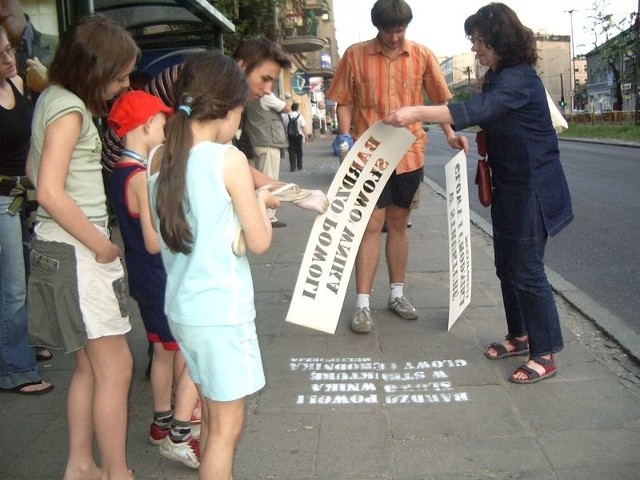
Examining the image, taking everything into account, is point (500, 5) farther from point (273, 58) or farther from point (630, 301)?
point (630, 301)

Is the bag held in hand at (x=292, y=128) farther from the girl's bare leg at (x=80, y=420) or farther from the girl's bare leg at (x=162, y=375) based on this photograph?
the girl's bare leg at (x=80, y=420)

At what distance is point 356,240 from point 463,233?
2.47 feet

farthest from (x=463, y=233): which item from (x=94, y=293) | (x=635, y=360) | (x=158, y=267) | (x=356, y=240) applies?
(x=94, y=293)

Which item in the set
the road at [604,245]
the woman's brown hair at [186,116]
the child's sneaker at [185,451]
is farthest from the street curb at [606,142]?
the woman's brown hair at [186,116]

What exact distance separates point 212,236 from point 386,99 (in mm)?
2895

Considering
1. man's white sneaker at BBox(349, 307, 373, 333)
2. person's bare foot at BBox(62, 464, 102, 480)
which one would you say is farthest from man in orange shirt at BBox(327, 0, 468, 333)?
person's bare foot at BBox(62, 464, 102, 480)

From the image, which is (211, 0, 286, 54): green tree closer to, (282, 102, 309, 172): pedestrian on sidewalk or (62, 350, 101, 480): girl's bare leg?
(282, 102, 309, 172): pedestrian on sidewalk

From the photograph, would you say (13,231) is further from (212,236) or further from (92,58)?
(212,236)

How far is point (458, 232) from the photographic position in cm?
468

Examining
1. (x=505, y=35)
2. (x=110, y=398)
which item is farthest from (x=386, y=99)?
(x=110, y=398)

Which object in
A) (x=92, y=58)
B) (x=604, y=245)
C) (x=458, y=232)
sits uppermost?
(x=92, y=58)

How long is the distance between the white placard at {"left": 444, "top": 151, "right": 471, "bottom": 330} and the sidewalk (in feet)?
0.74

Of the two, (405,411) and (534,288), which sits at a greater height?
(534,288)

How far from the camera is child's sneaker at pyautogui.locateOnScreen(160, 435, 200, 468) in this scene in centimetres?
307
